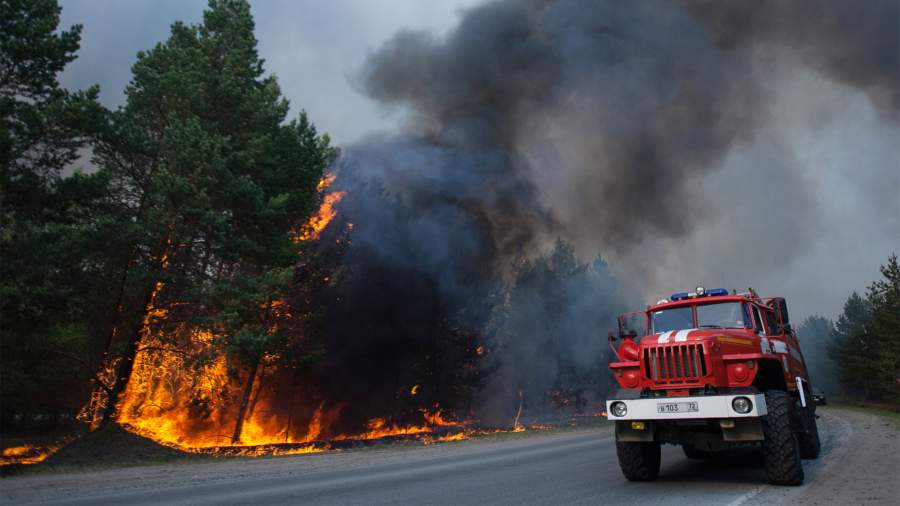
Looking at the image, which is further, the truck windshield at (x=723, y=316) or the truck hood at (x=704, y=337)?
the truck windshield at (x=723, y=316)

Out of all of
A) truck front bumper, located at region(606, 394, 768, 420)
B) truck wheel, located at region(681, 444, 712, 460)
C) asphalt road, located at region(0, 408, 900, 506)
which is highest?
truck front bumper, located at region(606, 394, 768, 420)

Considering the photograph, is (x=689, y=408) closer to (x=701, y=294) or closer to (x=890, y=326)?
(x=701, y=294)

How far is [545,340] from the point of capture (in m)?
55.9

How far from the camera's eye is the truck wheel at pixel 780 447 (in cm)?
739

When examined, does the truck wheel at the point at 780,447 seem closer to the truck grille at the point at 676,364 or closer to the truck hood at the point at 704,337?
the truck grille at the point at 676,364

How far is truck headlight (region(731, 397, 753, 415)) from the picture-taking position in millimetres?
7223

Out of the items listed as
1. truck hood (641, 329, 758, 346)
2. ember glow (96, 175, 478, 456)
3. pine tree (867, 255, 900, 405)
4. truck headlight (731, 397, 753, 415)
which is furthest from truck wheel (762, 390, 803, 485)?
pine tree (867, 255, 900, 405)

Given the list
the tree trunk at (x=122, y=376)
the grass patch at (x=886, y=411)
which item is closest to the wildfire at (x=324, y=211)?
the tree trunk at (x=122, y=376)

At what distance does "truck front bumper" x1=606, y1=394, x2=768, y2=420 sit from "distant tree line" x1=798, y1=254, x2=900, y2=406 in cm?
3197

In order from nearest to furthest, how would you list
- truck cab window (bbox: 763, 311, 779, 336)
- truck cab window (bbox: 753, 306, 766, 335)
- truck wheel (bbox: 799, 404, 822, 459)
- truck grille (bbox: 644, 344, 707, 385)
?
truck grille (bbox: 644, 344, 707, 385) → truck cab window (bbox: 753, 306, 766, 335) → truck wheel (bbox: 799, 404, 822, 459) → truck cab window (bbox: 763, 311, 779, 336)

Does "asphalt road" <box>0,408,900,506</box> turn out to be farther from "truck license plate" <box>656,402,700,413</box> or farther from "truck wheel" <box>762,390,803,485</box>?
"truck license plate" <box>656,402,700,413</box>

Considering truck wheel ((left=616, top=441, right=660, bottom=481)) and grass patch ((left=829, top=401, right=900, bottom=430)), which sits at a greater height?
grass patch ((left=829, top=401, right=900, bottom=430))

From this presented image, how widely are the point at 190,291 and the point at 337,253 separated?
11121 mm

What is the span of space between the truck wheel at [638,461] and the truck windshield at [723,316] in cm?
230
